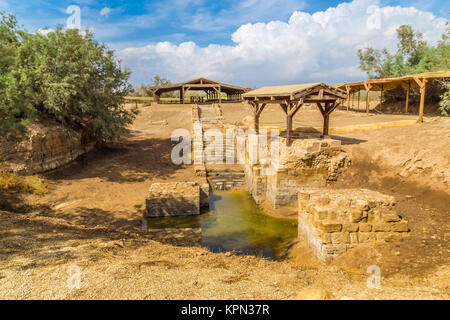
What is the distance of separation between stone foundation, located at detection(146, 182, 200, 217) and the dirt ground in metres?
0.74

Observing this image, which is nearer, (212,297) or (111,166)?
(212,297)

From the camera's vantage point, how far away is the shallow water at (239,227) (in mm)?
7589

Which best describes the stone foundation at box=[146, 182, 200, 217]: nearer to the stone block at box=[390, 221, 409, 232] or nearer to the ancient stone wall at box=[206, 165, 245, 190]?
the ancient stone wall at box=[206, 165, 245, 190]

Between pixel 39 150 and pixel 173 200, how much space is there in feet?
21.4

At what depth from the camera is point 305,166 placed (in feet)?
32.2

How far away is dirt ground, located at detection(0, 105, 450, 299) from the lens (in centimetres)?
374

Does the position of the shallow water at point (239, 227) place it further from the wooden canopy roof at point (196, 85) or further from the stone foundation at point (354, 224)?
the wooden canopy roof at point (196, 85)

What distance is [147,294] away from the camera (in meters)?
3.59

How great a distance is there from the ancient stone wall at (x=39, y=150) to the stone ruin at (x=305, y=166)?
9.98m

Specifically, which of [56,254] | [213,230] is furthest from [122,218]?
[56,254]

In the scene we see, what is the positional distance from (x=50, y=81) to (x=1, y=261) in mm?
9701

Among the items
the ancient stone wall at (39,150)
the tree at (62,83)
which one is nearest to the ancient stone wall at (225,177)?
the tree at (62,83)

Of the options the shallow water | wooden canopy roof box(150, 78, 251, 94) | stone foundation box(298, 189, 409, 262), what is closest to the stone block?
stone foundation box(298, 189, 409, 262)
